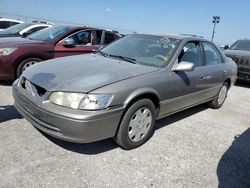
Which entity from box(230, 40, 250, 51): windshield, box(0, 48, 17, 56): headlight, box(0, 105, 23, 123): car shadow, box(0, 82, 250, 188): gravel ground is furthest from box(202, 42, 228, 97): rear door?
box(230, 40, 250, 51): windshield

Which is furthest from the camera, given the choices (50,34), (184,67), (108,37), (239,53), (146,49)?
(239,53)

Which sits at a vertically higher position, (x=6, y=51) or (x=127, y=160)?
(x=6, y=51)

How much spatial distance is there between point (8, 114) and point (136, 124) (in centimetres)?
218

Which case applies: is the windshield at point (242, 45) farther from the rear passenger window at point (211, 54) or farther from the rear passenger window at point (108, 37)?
the rear passenger window at point (108, 37)

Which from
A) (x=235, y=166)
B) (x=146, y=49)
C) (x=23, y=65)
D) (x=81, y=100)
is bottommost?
(x=235, y=166)

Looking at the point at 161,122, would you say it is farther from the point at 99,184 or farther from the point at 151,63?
the point at 99,184

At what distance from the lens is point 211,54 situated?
5277mm

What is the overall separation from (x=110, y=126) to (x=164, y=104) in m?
1.10

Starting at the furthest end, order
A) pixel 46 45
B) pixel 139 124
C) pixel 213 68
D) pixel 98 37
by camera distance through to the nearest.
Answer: pixel 98 37
pixel 46 45
pixel 213 68
pixel 139 124

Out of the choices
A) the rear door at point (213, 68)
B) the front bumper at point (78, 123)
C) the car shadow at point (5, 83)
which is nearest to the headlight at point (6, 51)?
the car shadow at point (5, 83)

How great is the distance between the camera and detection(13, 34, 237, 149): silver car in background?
3004mm

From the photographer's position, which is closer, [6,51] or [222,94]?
[6,51]

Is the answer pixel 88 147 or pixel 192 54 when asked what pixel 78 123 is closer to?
pixel 88 147

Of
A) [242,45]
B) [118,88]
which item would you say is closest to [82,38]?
[118,88]
